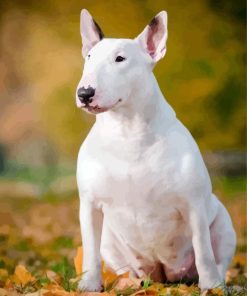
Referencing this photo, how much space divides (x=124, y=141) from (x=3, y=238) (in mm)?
2400

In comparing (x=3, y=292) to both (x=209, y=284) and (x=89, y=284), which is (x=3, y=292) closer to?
(x=89, y=284)

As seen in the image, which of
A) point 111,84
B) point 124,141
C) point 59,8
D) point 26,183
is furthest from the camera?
point 26,183

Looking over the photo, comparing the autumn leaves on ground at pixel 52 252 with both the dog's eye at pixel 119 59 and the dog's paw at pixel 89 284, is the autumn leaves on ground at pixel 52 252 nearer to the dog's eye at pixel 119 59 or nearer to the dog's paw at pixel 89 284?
the dog's paw at pixel 89 284

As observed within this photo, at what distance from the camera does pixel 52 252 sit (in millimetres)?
4664

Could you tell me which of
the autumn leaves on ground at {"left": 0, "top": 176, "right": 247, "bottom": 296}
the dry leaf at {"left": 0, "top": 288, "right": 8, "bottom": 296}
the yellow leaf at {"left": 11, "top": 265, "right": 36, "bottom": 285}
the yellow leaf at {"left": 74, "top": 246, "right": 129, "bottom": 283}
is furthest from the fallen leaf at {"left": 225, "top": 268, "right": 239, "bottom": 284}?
the dry leaf at {"left": 0, "top": 288, "right": 8, "bottom": 296}

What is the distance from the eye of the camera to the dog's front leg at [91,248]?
115 inches

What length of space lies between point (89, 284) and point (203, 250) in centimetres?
44

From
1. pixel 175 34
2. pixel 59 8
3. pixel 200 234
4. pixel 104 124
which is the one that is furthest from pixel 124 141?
pixel 175 34

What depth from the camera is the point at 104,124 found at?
2891 mm

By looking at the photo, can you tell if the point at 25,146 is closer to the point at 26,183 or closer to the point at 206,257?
the point at 26,183

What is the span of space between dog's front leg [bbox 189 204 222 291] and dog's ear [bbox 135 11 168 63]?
58 centimetres

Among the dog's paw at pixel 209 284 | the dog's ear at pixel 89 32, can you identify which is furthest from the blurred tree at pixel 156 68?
the dog's paw at pixel 209 284

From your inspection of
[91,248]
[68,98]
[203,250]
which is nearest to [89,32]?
[91,248]

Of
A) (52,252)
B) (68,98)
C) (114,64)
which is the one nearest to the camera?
(114,64)
